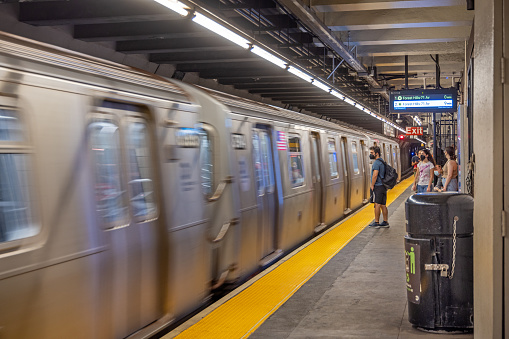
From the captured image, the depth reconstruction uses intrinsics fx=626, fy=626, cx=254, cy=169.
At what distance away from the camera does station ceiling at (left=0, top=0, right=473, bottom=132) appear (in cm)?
827

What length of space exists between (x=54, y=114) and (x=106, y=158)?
67 cm

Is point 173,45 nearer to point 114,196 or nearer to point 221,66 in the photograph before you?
point 221,66

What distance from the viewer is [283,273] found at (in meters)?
7.71

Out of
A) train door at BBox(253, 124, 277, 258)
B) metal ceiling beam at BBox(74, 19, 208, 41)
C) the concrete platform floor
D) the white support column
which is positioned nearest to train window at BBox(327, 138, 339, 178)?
the concrete platform floor

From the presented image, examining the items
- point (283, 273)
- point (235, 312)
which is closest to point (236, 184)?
point (283, 273)

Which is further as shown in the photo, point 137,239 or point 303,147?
point 303,147

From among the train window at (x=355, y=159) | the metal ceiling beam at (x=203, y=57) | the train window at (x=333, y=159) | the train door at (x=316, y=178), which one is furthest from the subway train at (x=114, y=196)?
the train window at (x=355, y=159)

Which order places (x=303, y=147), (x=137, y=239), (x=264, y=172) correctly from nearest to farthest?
(x=137, y=239)
(x=264, y=172)
(x=303, y=147)

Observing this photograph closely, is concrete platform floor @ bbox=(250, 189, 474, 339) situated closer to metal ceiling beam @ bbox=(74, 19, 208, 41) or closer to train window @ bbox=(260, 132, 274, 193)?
train window @ bbox=(260, 132, 274, 193)

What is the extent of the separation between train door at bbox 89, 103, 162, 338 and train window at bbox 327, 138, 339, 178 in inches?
336

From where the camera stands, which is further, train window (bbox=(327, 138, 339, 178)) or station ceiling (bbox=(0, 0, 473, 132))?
train window (bbox=(327, 138, 339, 178))

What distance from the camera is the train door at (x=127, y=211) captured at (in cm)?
445

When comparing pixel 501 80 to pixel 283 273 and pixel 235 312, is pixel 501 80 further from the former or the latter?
pixel 283 273

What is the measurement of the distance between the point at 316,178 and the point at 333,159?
2208mm
